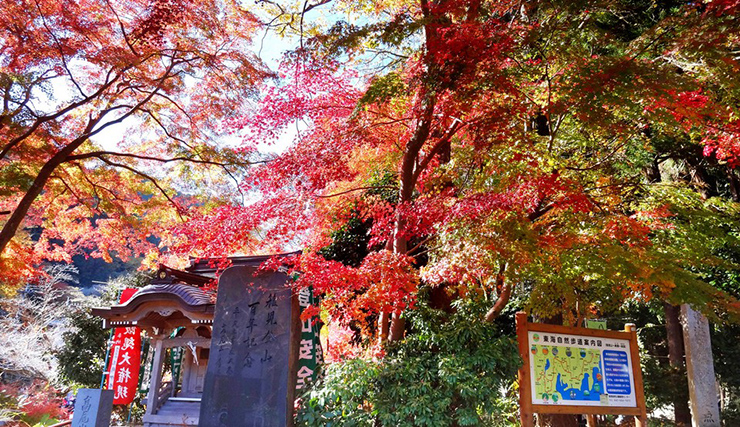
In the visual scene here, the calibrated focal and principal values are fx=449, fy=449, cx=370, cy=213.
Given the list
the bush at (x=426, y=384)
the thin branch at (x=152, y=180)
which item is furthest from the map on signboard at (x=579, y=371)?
the thin branch at (x=152, y=180)

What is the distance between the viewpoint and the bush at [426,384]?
555 cm

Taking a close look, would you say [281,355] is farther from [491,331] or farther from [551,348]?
[551,348]

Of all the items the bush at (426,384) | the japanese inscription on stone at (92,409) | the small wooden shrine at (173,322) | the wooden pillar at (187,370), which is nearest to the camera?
the bush at (426,384)

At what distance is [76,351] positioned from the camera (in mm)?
13516

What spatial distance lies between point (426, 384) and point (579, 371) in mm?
2238

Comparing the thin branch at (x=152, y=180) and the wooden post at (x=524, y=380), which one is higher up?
the thin branch at (x=152, y=180)

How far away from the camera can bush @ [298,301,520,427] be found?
5551 mm

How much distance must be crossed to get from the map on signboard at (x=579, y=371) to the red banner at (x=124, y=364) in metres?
8.87

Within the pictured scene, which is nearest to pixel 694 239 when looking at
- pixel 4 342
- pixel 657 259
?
pixel 657 259

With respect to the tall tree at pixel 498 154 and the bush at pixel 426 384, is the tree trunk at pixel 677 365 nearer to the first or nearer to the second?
the tall tree at pixel 498 154

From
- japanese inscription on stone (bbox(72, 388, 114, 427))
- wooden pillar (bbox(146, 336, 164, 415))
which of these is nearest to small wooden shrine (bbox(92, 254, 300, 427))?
wooden pillar (bbox(146, 336, 164, 415))

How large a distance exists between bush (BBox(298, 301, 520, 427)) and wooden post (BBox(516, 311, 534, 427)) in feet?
0.37

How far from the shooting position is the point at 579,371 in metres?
6.21

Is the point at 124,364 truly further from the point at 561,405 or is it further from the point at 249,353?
the point at 561,405
